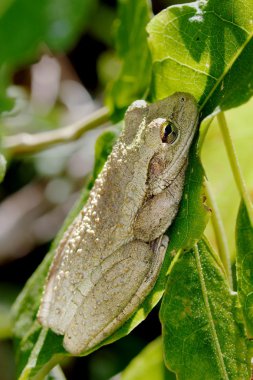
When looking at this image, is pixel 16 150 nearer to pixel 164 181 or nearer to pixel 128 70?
pixel 128 70

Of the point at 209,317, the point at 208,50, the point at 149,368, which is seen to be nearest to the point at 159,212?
the point at 209,317

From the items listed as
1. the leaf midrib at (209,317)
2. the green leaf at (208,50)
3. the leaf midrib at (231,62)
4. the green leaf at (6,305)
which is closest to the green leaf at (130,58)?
the green leaf at (208,50)

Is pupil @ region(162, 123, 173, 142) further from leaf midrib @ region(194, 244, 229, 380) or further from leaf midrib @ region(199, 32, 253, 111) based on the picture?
leaf midrib @ region(194, 244, 229, 380)

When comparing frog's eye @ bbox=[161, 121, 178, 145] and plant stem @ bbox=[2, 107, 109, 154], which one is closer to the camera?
frog's eye @ bbox=[161, 121, 178, 145]

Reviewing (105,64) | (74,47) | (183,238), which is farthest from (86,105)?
(183,238)

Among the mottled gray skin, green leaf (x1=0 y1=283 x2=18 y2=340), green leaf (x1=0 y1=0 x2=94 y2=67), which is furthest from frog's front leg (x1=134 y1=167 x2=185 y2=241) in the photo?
green leaf (x1=0 y1=283 x2=18 y2=340)

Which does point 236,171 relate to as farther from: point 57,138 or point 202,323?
point 57,138

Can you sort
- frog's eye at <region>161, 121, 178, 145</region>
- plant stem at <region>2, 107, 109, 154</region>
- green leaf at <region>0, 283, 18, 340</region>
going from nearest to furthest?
frog's eye at <region>161, 121, 178, 145</region>, plant stem at <region>2, 107, 109, 154</region>, green leaf at <region>0, 283, 18, 340</region>

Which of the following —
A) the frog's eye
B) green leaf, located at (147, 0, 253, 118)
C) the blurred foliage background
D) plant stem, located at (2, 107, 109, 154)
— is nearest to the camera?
green leaf, located at (147, 0, 253, 118)
